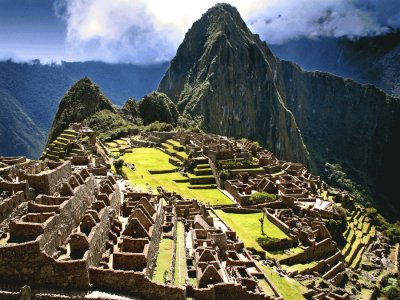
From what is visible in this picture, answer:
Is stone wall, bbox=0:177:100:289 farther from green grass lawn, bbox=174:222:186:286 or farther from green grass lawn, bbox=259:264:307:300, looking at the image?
green grass lawn, bbox=259:264:307:300

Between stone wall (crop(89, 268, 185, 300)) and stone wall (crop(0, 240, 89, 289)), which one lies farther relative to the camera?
stone wall (crop(89, 268, 185, 300))

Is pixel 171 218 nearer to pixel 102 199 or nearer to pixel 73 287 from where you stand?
pixel 102 199

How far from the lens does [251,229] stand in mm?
47844

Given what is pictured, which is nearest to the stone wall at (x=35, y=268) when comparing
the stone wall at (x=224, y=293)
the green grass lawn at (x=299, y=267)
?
the stone wall at (x=224, y=293)

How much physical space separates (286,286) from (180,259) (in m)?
10.8

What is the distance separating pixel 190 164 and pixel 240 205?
612 inches

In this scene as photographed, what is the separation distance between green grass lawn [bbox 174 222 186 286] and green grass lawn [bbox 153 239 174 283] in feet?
2.14

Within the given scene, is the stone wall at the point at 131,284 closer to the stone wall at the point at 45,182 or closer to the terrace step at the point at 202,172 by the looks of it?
the stone wall at the point at 45,182

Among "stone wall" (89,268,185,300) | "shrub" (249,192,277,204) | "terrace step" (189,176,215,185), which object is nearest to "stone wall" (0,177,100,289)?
"stone wall" (89,268,185,300)

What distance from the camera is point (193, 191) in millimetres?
60562

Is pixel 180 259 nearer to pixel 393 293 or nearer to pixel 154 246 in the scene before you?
pixel 154 246

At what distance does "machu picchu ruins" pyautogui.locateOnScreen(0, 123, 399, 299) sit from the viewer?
2145 cm

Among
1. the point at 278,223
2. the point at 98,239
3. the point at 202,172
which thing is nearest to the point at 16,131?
the point at 202,172

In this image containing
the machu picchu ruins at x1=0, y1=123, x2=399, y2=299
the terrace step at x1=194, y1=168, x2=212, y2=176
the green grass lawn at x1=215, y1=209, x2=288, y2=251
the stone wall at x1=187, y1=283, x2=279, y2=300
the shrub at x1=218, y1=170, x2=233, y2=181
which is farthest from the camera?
the terrace step at x1=194, y1=168, x2=212, y2=176
